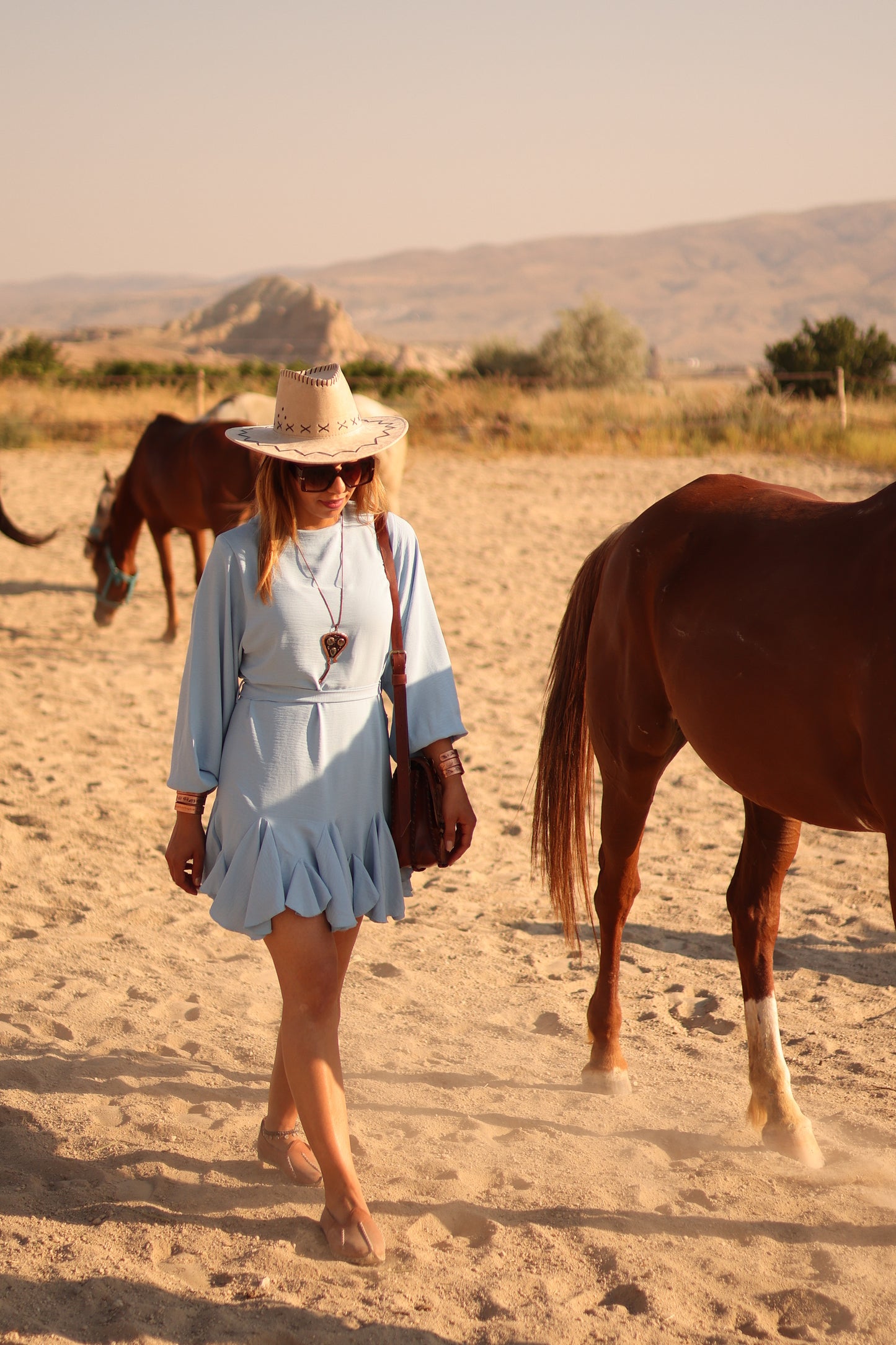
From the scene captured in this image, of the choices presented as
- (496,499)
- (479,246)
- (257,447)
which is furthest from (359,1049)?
(479,246)

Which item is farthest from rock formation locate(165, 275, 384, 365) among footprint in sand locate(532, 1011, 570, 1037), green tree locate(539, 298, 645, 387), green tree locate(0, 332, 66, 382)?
footprint in sand locate(532, 1011, 570, 1037)

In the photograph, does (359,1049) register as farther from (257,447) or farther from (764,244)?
(764,244)

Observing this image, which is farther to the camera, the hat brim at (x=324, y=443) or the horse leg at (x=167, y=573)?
the horse leg at (x=167, y=573)

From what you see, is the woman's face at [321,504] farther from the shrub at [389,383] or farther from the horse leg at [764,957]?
the shrub at [389,383]

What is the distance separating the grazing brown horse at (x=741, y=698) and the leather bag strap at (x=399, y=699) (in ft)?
2.44

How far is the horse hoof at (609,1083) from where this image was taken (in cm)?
310

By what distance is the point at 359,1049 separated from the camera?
3.31 m

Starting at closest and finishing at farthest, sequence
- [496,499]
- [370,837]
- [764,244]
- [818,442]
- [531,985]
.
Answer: [370,837] < [531,985] < [496,499] < [818,442] < [764,244]

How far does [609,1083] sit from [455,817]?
1.10 m

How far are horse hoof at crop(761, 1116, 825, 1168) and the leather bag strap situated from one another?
4.00ft

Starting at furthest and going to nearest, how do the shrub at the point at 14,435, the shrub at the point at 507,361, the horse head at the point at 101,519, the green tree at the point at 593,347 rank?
the shrub at the point at 507,361
the green tree at the point at 593,347
the shrub at the point at 14,435
the horse head at the point at 101,519

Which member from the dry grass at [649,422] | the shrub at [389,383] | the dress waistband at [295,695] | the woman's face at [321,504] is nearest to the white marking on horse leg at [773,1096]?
the dress waistband at [295,695]

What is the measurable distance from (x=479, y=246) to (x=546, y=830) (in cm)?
19708

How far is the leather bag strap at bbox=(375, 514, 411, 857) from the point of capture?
243 centimetres
